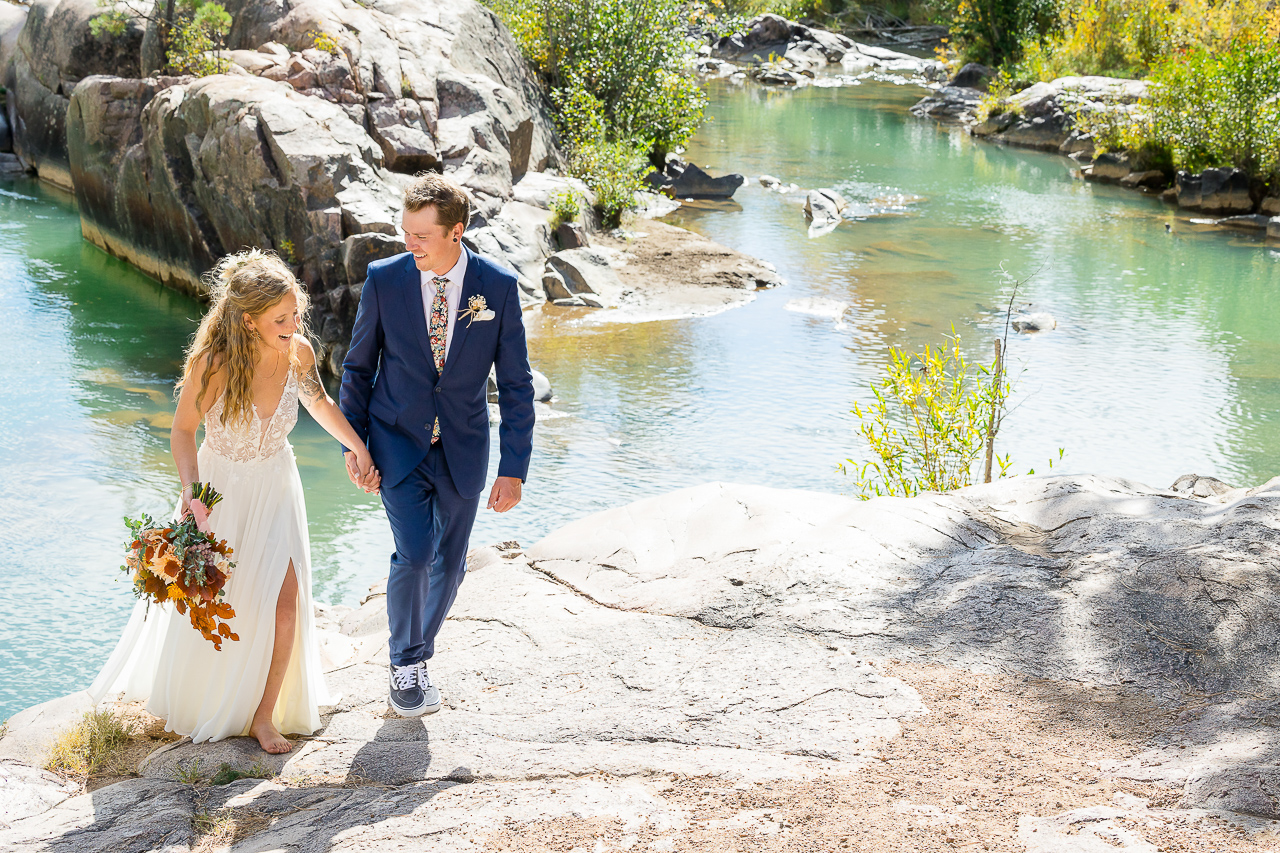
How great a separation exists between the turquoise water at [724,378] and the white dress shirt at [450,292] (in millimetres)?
3097

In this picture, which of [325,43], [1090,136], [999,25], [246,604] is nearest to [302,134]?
→ [325,43]

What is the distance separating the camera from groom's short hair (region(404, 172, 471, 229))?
10.9 ft

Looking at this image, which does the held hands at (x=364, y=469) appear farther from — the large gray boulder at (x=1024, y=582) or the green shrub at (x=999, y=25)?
the green shrub at (x=999, y=25)

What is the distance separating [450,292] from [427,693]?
1.34 metres

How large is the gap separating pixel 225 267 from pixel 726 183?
14.8m

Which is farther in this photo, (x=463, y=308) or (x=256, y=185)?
(x=256, y=185)

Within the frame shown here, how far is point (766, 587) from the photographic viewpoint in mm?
4086

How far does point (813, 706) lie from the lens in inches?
130

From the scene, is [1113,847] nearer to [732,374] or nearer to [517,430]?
[517,430]

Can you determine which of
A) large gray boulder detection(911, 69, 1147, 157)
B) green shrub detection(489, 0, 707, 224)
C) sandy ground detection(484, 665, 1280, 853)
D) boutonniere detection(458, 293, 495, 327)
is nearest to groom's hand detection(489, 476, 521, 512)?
boutonniere detection(458, 293, 495, 327)

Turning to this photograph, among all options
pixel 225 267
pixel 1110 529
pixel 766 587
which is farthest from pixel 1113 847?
pixel 225 267

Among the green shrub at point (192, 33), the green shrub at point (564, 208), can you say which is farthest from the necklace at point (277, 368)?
the green shrub at point (564, 208)

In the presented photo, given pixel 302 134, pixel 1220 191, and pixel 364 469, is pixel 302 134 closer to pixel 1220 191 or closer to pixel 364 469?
pixel 364 469

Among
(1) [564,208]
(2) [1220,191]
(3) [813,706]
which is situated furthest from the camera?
(2) [1220,191]
